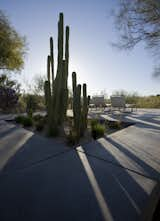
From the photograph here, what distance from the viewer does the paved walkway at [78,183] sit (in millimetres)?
1127

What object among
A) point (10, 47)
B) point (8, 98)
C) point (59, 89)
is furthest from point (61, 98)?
point (10, 47)

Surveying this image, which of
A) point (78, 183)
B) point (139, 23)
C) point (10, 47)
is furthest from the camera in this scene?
point (10, 47)

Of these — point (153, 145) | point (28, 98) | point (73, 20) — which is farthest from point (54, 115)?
point (28, 98)

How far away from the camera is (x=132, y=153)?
7.85 feet

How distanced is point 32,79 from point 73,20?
9.53 m

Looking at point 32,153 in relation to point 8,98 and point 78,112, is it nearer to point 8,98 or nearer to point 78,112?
point 78,112

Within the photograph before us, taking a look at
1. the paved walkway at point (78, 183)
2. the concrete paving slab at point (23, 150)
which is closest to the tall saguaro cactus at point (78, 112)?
the concrete paving slab at point (23, 150)

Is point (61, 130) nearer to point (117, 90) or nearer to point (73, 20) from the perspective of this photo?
point (73, 20)

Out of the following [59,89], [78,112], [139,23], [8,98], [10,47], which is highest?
[139,23]

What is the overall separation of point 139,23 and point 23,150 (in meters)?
6.06

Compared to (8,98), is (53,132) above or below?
below

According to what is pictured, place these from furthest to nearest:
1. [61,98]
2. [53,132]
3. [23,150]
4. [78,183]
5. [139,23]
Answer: [139,23] < [61,98] < [53,132] < [23,150] < [78,183]

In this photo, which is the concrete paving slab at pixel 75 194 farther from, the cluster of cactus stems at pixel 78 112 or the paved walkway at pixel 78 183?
the cluster of cactus stems at pixel 78 112

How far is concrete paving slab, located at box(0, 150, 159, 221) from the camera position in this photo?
1.10 metres
